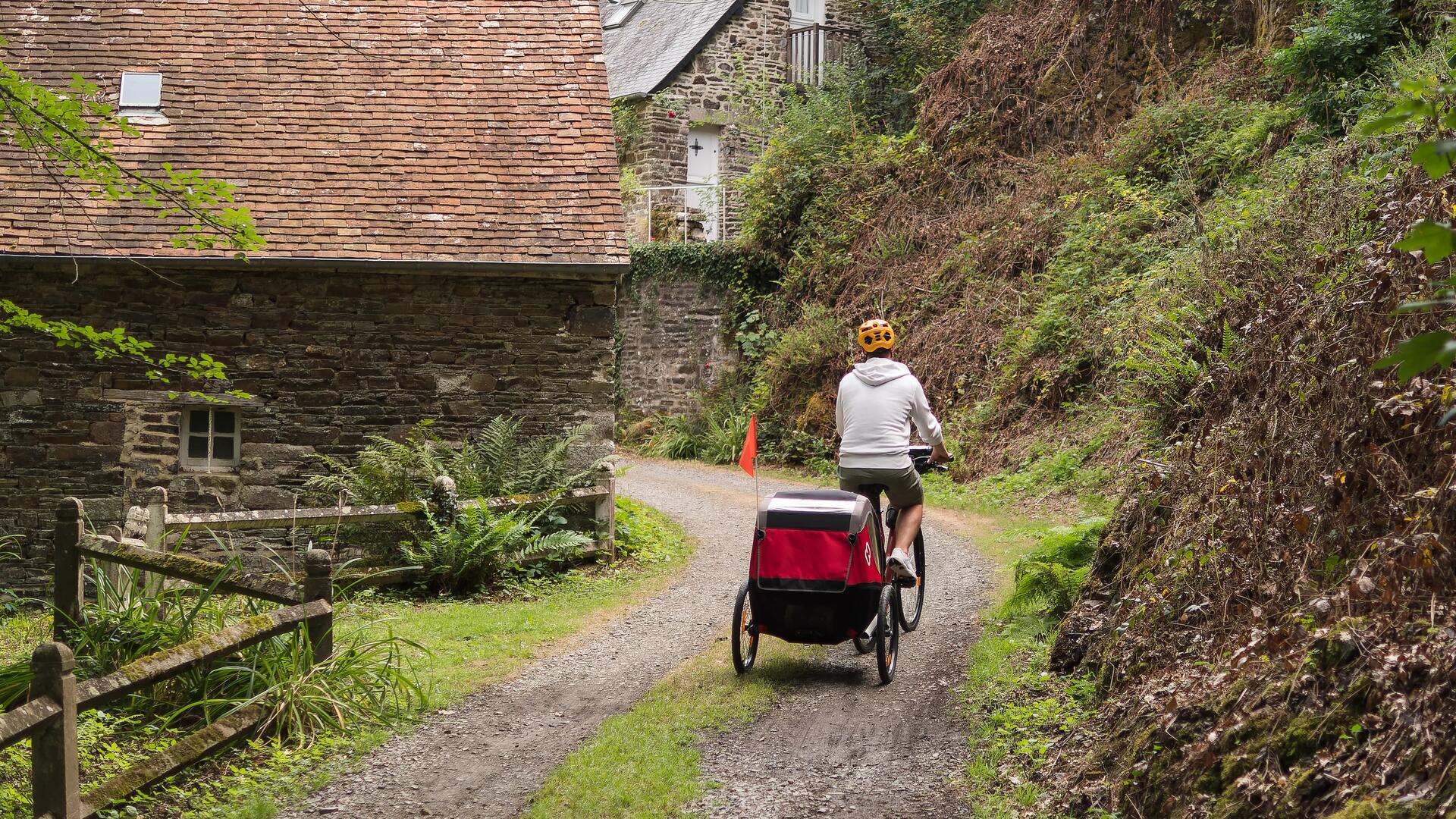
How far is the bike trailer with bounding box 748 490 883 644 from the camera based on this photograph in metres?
6.08

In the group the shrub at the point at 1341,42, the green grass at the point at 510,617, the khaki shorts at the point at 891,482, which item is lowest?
the green grass at the point at 510,617

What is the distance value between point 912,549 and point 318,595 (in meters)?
3.65

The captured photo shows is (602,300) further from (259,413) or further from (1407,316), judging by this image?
(1407,316)

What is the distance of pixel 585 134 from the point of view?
41.9 feet

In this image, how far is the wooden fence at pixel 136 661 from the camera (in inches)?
177

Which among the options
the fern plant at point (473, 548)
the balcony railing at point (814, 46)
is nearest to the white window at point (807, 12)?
the balcony railing at point (814, 46)

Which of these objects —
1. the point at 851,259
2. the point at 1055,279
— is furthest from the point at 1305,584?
the point at 851,259

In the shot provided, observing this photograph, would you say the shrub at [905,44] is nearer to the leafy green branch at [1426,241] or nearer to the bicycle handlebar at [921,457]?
the bicycle handlebar at [921,457]

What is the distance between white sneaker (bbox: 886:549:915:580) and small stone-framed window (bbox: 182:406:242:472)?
26.6 feet

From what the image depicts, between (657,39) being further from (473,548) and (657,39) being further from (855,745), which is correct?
(855,745)

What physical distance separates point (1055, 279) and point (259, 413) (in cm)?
997

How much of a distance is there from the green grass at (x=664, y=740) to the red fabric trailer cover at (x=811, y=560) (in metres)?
0.69

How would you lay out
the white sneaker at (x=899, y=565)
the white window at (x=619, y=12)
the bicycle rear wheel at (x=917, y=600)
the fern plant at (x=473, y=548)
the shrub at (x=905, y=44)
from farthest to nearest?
1. the white window at (x=619, y=12)
2. the shrub at (x=905, y=44)
3. the fern plant at (x=473, y=548)
4. the bicycle rear wheel at (x=917, y=600)
5. the white sneaker at (x=899, y=565)

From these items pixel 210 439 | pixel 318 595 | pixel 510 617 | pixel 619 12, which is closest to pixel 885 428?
pixel 318 595
